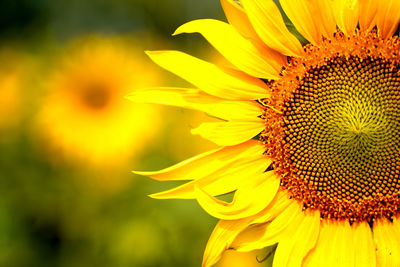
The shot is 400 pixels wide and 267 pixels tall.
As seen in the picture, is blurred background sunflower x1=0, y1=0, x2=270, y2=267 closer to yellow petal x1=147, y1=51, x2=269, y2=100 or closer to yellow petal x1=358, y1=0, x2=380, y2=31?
yellow petal x1=147, y1=51, x2=269, y2=100

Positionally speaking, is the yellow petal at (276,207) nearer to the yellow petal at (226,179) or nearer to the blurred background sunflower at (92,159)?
the yellow petal at (226,179)

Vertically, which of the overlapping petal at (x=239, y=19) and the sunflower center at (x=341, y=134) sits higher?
the overlapping petal at (x=239, y=19)

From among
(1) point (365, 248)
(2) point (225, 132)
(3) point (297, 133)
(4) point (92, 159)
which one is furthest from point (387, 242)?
(4) point (92, 159)

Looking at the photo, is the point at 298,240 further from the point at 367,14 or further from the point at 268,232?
the point at 367,14

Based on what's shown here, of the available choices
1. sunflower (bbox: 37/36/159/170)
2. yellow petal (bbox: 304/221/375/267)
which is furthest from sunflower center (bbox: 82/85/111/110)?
yellow petal (bbox: 304/221/375/267)

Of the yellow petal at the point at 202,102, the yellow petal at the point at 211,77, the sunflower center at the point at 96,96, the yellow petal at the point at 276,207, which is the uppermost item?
the sunflower center at the point at 96,96

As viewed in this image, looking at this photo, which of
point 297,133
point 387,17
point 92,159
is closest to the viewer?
point 387,17

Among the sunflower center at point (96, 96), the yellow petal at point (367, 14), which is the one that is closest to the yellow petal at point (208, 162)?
the yellow petal at point (367, 14)
